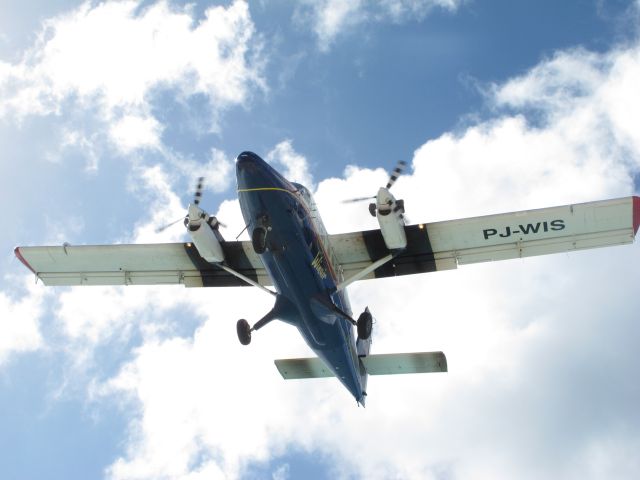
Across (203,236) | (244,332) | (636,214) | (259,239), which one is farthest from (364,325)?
(636,214)

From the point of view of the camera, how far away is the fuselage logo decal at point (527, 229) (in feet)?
64.0

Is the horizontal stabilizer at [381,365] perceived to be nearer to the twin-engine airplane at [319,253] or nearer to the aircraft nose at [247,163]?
the twin-engine airplane at [319,253]

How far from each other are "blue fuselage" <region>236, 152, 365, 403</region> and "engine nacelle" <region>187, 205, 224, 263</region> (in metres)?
2.71

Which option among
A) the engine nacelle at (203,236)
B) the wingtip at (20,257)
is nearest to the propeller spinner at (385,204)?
the engine nacelle at (203,236)

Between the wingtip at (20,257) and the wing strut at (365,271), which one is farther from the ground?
the wingtip at (20,257)

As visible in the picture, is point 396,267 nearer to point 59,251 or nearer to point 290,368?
point 290,368

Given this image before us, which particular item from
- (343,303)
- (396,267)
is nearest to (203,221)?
(343,303)

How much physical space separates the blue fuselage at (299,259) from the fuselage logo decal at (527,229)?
4.78m

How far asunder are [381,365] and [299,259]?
6310 mm

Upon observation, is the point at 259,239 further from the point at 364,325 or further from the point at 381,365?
the point at 381,365

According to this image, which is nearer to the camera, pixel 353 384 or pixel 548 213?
pixel 548 213

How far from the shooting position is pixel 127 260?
22.2 meters

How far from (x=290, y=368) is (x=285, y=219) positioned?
770cm

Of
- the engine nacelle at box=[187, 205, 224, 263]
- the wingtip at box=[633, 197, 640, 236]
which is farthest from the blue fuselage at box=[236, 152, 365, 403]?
the wingtip at box=[633, 197, 640, 236]
